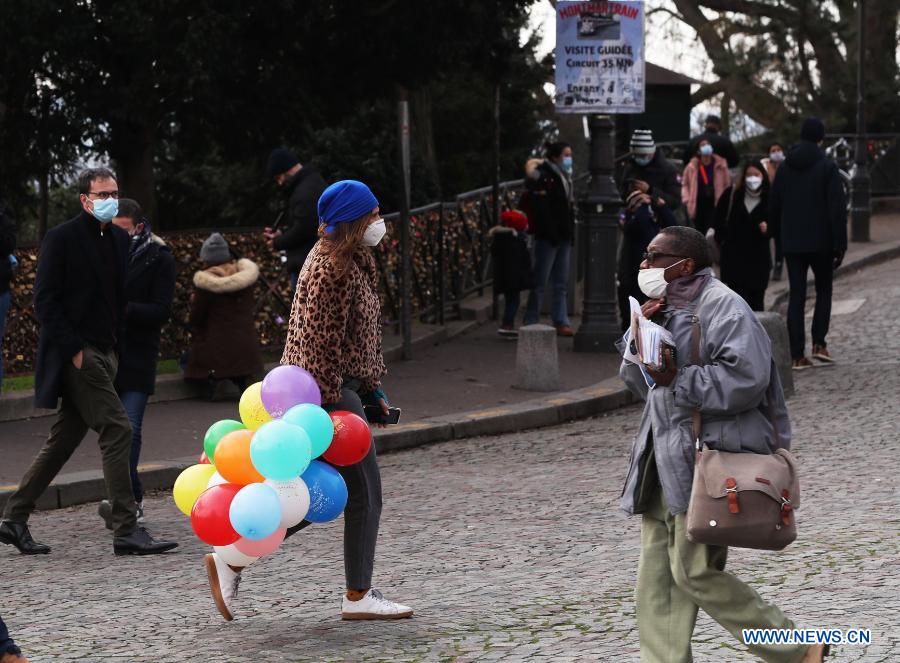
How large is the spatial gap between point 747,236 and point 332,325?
25.9 feet

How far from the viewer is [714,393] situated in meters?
4.86

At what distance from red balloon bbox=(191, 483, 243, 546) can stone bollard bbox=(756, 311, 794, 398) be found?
668 centimetres

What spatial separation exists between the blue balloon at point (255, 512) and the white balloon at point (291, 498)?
0.12 ft

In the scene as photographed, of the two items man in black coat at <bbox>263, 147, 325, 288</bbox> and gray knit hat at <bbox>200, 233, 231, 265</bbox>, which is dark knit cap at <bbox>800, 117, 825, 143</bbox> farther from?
gray knit hat at <bbox>200, 233, 231, 265</bbox>

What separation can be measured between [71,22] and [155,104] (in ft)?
4.14

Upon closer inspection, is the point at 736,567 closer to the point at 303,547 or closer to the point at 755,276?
the point at 303,547

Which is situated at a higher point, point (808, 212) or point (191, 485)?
point (808, 212)

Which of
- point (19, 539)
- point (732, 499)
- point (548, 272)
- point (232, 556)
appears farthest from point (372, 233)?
point (548, 272)

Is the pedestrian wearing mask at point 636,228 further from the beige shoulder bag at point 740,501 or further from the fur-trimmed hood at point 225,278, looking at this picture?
the beige shoulder bag at point 740,501

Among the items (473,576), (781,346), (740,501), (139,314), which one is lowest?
(473,576)

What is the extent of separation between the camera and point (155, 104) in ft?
52.3

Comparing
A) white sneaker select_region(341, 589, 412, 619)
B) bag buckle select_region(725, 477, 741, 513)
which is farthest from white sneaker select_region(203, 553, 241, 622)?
bag buckle select_region(725, 477, 741, 513)

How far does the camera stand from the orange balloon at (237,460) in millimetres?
6156

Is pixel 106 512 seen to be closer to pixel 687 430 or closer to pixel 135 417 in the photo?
pixel 135 417
